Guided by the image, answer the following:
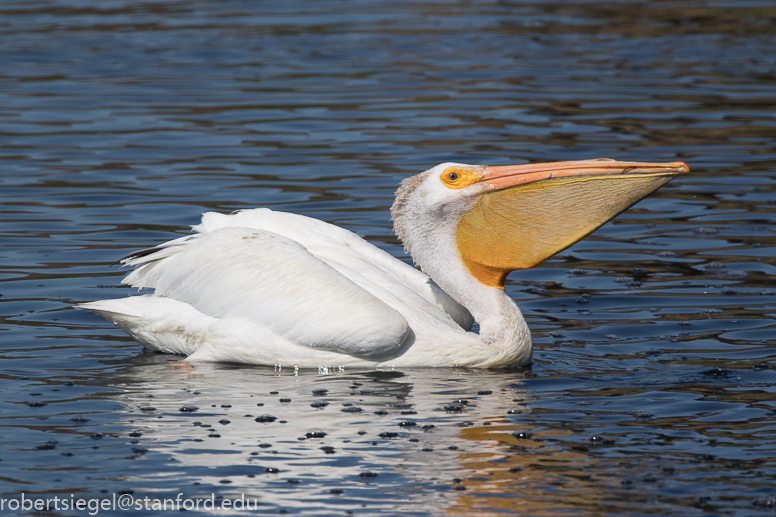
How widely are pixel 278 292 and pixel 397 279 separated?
0.79 meters

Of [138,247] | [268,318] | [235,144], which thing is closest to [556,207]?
[268,318]

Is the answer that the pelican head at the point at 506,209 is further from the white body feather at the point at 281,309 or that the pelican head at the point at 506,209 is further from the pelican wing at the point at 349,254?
the white body feather at the point at 281,309

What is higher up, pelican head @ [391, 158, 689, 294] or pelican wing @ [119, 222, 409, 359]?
pelican head @ [391, 158, 689, 294]

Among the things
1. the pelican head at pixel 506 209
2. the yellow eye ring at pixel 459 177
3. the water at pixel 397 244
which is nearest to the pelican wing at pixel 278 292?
the water at pixel 397 244

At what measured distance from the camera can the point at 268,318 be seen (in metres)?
5.54

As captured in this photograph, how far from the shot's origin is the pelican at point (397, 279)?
5.39 metres

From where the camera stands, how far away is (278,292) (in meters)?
5.52

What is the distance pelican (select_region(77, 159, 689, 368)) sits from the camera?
5.39 metres

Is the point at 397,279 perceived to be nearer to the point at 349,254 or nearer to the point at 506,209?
the point at 349,254

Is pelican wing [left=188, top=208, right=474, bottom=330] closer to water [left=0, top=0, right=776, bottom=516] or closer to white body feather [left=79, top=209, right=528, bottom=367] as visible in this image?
white body feather [left=79, top=209, right=528, bottom=367]

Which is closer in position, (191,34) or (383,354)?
(383,354)

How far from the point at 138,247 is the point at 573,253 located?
3.21 metres

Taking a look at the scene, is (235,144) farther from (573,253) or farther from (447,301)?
(447,301)

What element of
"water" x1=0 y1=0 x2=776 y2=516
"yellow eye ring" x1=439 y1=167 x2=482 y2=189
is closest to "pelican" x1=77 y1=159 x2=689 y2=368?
"yellow eye ring" x1=439 y1=167 x2=482 y2=189
